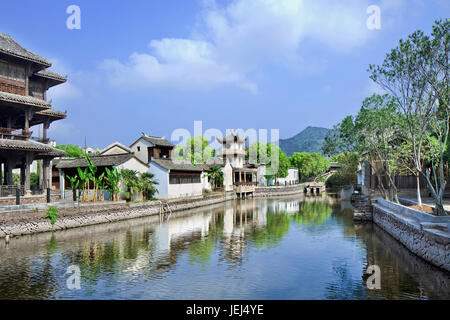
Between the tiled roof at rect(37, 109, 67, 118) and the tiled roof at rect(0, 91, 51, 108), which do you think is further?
the tiled roof at rect(37, 109, 67, 118)

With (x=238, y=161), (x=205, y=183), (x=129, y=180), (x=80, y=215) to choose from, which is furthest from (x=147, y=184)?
(x=238, y=161)

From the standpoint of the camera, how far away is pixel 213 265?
608 inches

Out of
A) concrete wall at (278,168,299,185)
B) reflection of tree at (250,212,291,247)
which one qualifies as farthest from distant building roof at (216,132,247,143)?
reflection of tree at (250,212,291,247)

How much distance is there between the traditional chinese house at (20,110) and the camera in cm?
2678

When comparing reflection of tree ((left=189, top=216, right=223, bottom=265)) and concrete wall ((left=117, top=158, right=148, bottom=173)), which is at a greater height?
concrete wall ((left=117, top=158, right=148, bottom=173))

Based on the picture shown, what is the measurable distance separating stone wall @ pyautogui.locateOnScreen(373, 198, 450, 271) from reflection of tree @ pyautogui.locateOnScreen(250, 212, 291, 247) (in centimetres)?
735

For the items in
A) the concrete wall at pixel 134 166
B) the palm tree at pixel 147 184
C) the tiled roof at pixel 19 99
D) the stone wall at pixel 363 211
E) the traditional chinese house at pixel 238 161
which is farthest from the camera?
the traditional chinese house at pixel 238 161

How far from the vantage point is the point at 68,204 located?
25.8 m

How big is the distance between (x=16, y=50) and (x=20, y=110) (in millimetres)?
5160

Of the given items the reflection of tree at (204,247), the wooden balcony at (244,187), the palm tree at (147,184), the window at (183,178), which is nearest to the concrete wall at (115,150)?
the palm tree at (147,184)

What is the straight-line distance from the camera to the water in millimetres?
11938

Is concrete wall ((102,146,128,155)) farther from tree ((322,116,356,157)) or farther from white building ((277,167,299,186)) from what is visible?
white building ((277,167,299,186))

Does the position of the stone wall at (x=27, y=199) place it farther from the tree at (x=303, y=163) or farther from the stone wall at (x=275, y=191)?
the tree at (x=303, y=163)

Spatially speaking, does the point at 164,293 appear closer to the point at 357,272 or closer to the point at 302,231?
the point at 357,272
